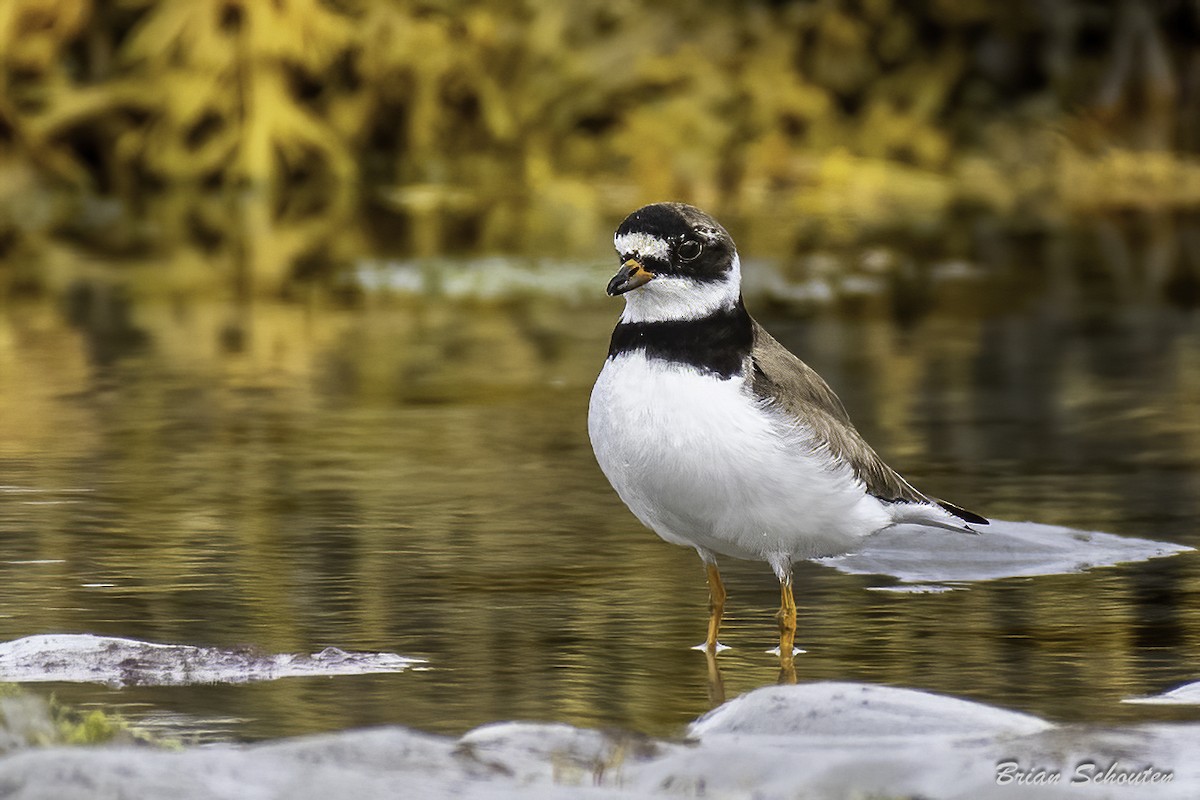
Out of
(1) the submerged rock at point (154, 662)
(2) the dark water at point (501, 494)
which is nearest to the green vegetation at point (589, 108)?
(2) the dark water at point (501, 494)

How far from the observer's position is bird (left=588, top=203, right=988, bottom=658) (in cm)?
581

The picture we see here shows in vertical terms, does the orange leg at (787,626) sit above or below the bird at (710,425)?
below

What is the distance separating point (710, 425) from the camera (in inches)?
229

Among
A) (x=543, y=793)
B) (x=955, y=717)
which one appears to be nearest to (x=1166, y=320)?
(x=955, y=717)

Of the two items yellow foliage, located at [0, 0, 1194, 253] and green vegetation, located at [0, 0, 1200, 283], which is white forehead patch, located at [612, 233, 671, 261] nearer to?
green vegetation, located at [0, 0, 1200, 283]

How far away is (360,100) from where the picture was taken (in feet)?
73.8

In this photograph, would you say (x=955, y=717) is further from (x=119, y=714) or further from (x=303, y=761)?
(x=119, y=714)

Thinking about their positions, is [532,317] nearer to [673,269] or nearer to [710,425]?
[673,269]

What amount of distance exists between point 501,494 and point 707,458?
2589 mm

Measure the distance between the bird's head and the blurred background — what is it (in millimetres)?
847

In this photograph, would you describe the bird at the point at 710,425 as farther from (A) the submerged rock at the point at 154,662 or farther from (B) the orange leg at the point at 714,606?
(A) the submerged rock at the point at 154,662

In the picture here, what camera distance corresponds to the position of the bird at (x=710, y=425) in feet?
19.1

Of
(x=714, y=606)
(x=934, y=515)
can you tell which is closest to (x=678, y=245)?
(x=714, y=606)

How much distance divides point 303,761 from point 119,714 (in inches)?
33.3
